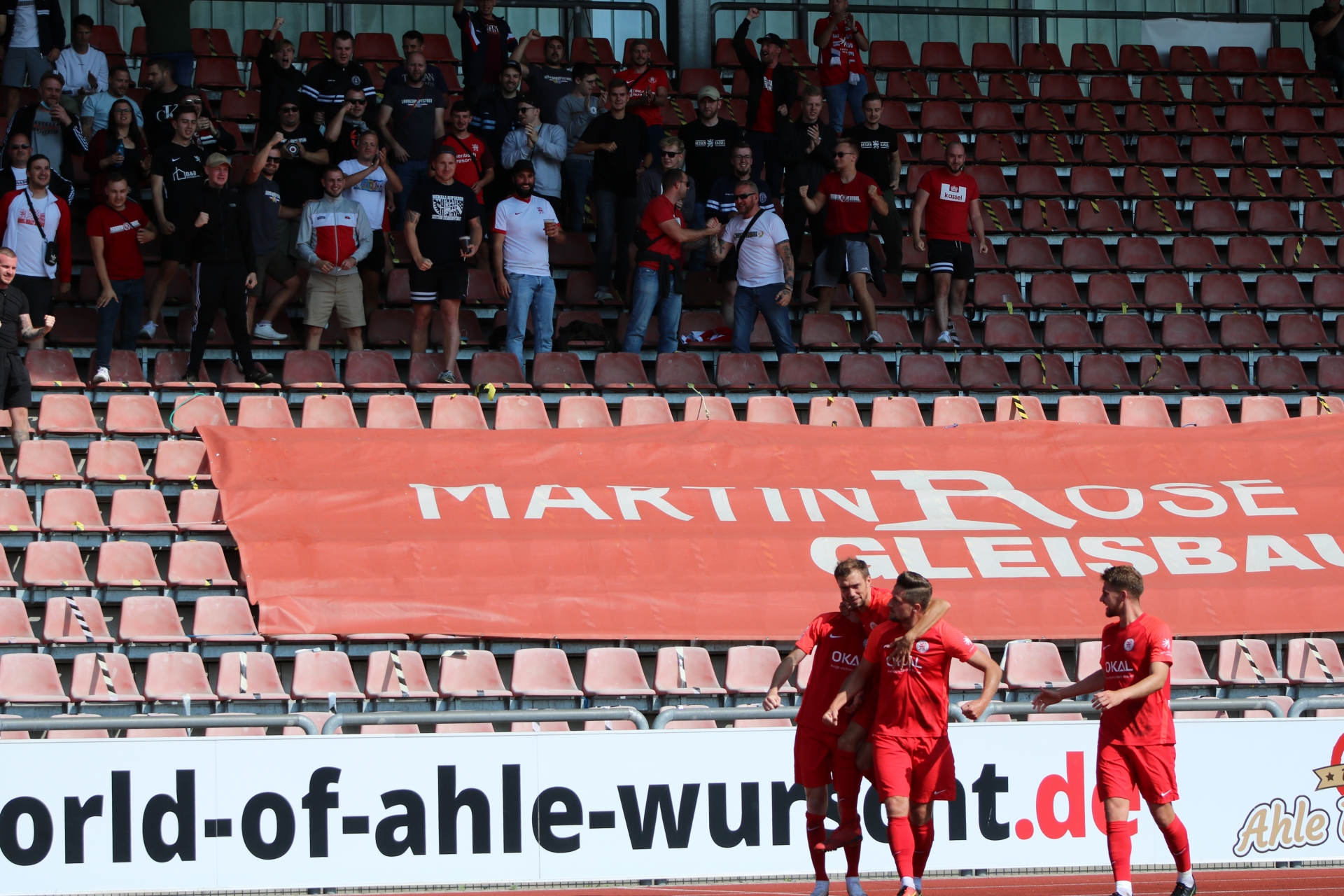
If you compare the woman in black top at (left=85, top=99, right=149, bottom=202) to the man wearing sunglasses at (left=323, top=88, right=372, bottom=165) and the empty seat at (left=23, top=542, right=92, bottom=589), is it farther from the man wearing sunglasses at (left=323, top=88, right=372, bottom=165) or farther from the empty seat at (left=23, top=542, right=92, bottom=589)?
the empty seat at (left=23, top=542, right=92, bottom=589)

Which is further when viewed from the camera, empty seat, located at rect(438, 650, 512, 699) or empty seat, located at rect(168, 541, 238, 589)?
empty seat, located at rect(168, 541, 238, 589)

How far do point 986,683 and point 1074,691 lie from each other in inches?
23.8

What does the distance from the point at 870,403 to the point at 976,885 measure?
658cm

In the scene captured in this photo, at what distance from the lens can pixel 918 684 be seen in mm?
7785

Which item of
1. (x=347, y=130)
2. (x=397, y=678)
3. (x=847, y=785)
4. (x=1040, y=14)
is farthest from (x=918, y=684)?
(x=1040, y=14)

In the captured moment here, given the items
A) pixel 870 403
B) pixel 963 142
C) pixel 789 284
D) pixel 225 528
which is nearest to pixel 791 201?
pixel 789 284

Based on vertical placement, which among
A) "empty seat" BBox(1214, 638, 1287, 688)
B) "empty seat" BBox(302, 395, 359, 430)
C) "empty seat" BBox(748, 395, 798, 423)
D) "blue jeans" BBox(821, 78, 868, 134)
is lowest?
"empty seat" BBox(1214, 638, 1287, 688)

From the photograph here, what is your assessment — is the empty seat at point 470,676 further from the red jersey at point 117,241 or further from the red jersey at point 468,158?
the red jersey at point 468,158

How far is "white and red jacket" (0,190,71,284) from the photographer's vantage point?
13.5 meters

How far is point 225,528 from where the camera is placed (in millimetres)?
12094

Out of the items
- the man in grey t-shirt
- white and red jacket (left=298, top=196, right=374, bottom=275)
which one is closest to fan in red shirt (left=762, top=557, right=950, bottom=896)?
white and red jacket (left=298, top=196, right=374, bottom=275)

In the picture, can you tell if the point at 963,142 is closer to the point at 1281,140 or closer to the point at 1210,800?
the point at 1281,140

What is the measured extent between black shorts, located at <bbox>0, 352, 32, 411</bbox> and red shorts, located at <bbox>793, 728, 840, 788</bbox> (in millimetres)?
7213

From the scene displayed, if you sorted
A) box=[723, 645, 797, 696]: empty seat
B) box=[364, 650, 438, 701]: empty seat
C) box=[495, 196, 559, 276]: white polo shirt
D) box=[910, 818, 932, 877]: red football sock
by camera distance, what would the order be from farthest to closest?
box=[495, 196, 559, 276]: white polo shirt < box=[723, 645, 797, 696]: empty seat < box=[364, 650, 438, 701]: empty seat < box=[910, 818, 932, 877]: red football sock
